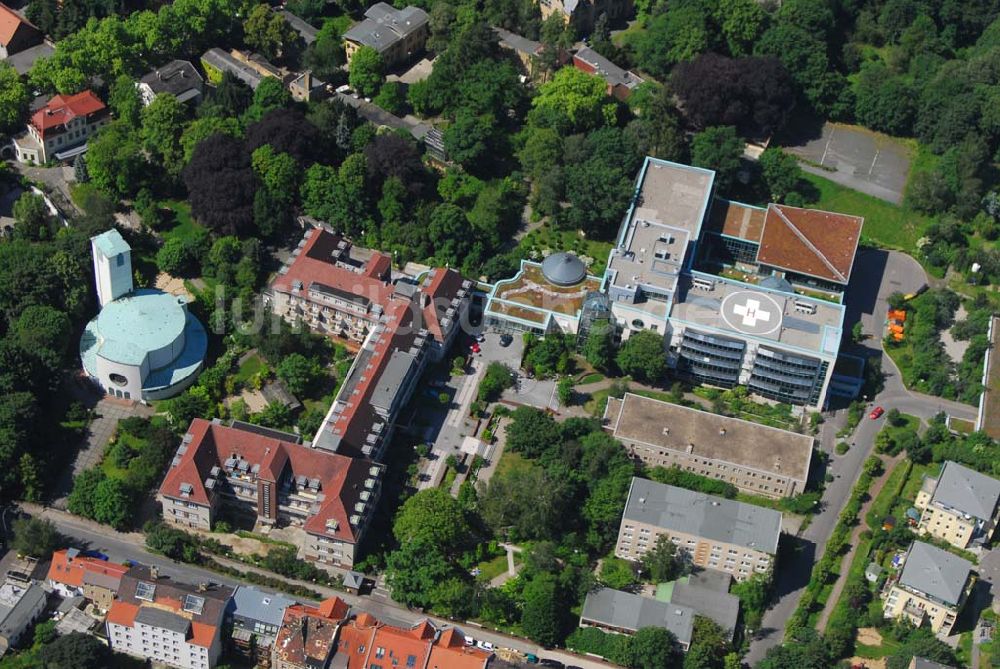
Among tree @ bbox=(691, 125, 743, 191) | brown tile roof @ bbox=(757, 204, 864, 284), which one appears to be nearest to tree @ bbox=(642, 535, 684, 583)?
brown tile roof @ bbox=(757, 204, 864, 284)

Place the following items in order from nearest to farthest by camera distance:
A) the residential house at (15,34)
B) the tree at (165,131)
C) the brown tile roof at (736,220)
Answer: the brown tile roof at (736,220) → the tree at (165,131) → the residential house at (15,34)

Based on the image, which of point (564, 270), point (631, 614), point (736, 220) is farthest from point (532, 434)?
point (736, 220)

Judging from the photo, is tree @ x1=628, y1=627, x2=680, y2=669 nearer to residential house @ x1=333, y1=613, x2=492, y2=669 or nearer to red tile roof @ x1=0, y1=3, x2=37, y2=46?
residential house @ x1=333, y1=613, x2=492, y2=669

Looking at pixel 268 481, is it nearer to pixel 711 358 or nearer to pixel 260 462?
pixel 260 462

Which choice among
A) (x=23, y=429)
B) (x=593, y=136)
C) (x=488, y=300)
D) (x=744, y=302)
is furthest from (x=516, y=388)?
(x=23, y=429)

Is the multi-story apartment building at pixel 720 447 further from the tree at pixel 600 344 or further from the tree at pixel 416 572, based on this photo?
the tree at pixel 416 572

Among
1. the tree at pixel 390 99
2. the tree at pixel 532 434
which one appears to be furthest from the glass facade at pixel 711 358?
the tree at pixel 390 99

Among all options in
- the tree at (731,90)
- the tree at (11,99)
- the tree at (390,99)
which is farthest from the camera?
the tree at (390,99)
